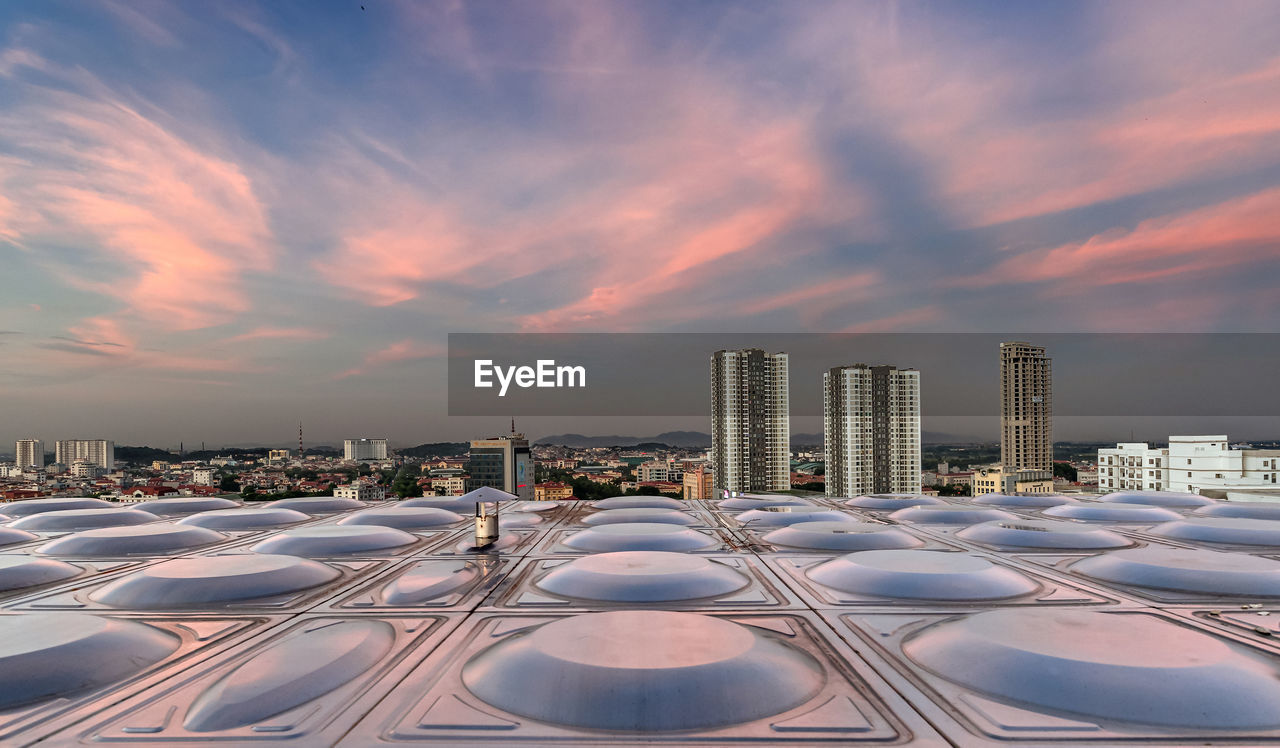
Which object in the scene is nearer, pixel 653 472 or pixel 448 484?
pixel 448 484

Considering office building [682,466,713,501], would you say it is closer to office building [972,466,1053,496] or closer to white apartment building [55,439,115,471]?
office building [972,466,1053,496]

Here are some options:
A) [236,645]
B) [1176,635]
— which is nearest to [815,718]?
[1176,635]

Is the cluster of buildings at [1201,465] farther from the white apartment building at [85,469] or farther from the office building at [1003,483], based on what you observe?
the white apartment building at [85,469]

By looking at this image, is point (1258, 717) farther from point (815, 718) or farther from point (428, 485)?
point (428, 485)

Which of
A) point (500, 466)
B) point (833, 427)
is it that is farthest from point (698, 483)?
point (500, 466)

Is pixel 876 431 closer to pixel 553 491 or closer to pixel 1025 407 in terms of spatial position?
pixel 1025 407

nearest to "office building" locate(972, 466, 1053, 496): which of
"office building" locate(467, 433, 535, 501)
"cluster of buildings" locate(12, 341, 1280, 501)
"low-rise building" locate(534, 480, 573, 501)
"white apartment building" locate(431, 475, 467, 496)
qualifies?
"cluster of buildings" locate(12, 341, 1280, 501)

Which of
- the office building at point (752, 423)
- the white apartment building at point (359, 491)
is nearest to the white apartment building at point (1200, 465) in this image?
the office building at point (752, 423)
